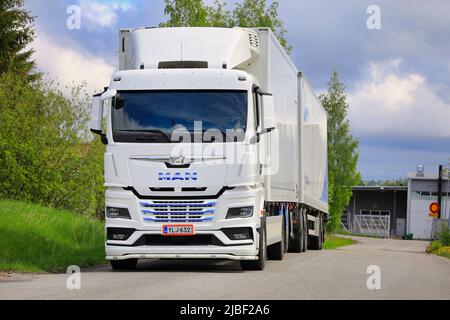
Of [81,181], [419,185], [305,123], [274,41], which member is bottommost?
[419,185]

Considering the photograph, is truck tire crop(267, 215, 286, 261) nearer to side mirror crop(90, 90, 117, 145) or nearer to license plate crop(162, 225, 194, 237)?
license plate crop(162, 225, 194, 237)

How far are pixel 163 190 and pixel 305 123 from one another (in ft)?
35.9

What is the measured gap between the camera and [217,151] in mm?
14781

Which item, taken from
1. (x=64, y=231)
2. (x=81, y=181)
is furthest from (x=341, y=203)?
(x=64, y=231)

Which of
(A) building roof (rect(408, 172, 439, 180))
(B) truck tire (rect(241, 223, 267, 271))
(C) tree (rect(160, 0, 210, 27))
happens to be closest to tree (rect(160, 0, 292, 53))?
(C) tree (rect(160, 0, 210, 27))

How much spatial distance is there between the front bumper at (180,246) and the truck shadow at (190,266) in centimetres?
86

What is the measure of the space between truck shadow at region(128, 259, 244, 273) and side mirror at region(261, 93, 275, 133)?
8.34ft

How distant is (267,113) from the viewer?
15.3 m

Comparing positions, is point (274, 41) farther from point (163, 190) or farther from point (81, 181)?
point (81, 181)

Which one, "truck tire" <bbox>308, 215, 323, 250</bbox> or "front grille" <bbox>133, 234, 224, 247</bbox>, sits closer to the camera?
"front grille" <bbox>133, 234, 224, 247</bbox>

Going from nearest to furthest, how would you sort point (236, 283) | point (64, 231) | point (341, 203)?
point (236, 283)
point (64, 231)
point (341, 203)

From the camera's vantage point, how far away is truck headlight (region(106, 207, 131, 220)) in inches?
588
